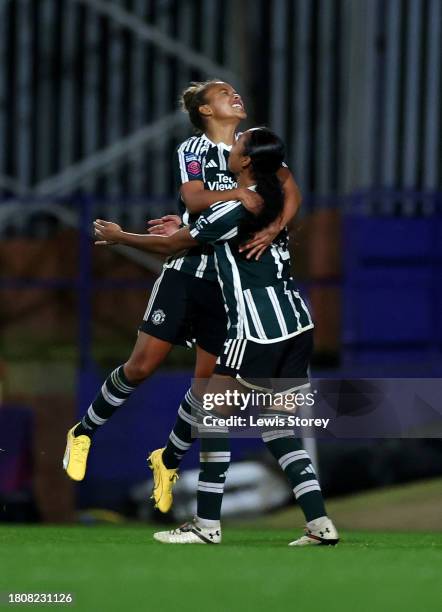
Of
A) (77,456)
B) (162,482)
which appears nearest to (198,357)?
(162,482)

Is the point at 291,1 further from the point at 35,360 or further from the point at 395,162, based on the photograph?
the point at 35,360

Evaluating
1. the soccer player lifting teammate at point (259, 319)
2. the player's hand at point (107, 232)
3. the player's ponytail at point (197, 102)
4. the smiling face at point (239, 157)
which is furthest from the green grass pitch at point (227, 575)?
the player's ponytail at point (197, 102)

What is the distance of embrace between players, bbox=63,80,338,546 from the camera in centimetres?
727

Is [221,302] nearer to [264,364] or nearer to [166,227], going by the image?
[166,227]

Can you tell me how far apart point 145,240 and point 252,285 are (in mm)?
729

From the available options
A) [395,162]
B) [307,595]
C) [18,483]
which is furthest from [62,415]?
[307,595]

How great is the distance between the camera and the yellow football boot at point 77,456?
808cm

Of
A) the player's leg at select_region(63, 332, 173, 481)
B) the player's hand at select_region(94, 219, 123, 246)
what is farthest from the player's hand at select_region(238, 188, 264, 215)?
the player's leg at select_region(63, 332, 173, 481)

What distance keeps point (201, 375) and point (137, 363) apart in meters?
0.29

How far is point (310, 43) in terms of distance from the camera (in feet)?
48.1

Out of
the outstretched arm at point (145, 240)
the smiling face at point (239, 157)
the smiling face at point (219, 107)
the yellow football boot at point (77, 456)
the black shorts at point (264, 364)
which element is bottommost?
the yellow football boot at point (77, 456)

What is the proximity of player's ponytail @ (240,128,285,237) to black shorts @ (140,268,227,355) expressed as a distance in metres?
0.77

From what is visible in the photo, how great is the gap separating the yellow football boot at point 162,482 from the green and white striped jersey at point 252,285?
3.33 ft

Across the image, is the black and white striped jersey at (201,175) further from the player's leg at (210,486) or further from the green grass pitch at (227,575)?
the green grass pitch at (227,575)
